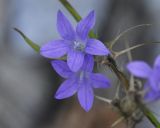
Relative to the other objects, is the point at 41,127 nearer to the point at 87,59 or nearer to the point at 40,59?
the point at 40,59

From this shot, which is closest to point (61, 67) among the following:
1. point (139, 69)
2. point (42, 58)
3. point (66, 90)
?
point (66, 90)

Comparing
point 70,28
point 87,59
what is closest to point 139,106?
point 87,59

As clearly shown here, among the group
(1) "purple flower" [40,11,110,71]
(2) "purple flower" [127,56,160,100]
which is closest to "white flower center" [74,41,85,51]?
(1) "purple flower" [40,11,110,71]

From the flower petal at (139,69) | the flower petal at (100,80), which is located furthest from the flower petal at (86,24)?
the flower petal at (139,69)

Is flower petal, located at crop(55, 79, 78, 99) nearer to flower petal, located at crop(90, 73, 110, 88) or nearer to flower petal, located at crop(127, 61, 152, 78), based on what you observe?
flower petal, located at crop(90, 73, 110, 88)

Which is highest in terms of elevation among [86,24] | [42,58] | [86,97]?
[86,24]

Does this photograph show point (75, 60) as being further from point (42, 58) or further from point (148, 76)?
point (42, 58)
